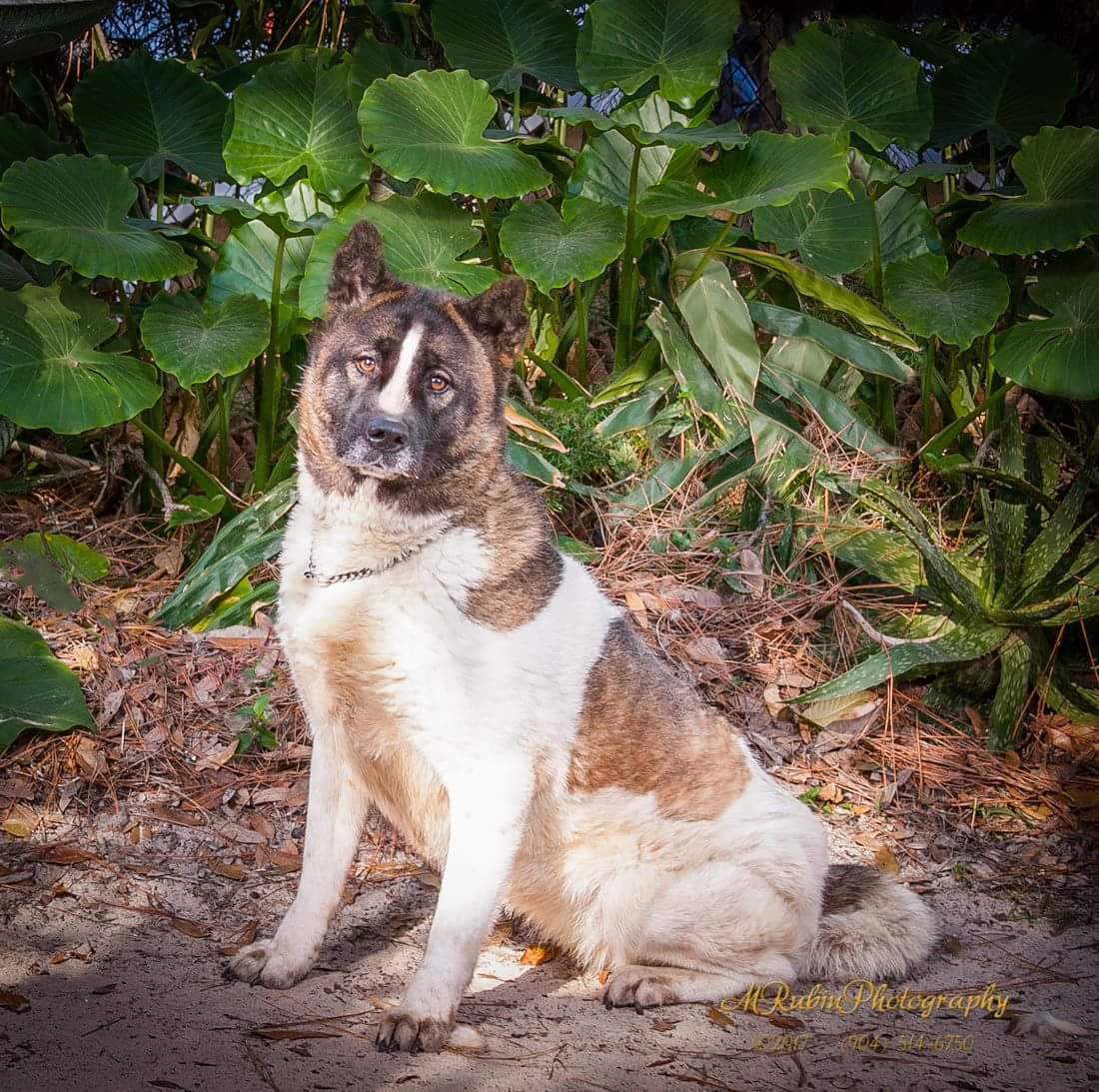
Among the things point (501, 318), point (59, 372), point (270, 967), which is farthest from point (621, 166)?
point (270, 967)

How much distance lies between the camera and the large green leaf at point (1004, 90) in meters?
5.07

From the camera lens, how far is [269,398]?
4816 mm

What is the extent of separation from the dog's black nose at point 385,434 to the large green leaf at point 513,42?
2.95 metres

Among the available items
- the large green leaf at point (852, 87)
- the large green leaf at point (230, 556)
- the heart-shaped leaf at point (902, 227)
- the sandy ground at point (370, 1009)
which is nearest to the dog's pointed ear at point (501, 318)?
the sandy ground at point (370, 1009)

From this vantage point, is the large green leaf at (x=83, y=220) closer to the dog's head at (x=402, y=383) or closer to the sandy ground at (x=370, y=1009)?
the dog's head at (x=402, y=383)

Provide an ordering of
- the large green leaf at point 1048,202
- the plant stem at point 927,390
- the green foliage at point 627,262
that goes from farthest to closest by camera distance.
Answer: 1. the plant stem at point 927,390
2. the large green leaf at point 1048,202
3. the green foliage at point 627,262

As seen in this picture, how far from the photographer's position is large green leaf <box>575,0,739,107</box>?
181 inches

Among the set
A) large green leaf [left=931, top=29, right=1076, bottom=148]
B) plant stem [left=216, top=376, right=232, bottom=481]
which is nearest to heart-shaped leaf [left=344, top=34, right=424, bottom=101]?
plant stem [left=216, top=376, right=232, bottom=481]

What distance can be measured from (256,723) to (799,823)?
195 cm

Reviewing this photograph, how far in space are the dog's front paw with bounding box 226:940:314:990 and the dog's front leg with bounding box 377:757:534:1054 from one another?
0.34 meters

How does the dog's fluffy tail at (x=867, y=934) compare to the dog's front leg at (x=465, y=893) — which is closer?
the dog's front leg at (x=465, y=893)

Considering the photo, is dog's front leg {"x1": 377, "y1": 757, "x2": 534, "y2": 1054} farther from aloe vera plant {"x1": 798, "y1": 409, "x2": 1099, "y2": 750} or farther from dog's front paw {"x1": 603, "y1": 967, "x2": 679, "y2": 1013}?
aloe vera plant {"x1": 798, "y1": 409, "x2": 1099, "y2": 750}

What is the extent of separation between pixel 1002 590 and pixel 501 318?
2.42 metres

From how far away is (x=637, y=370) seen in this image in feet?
16.4
